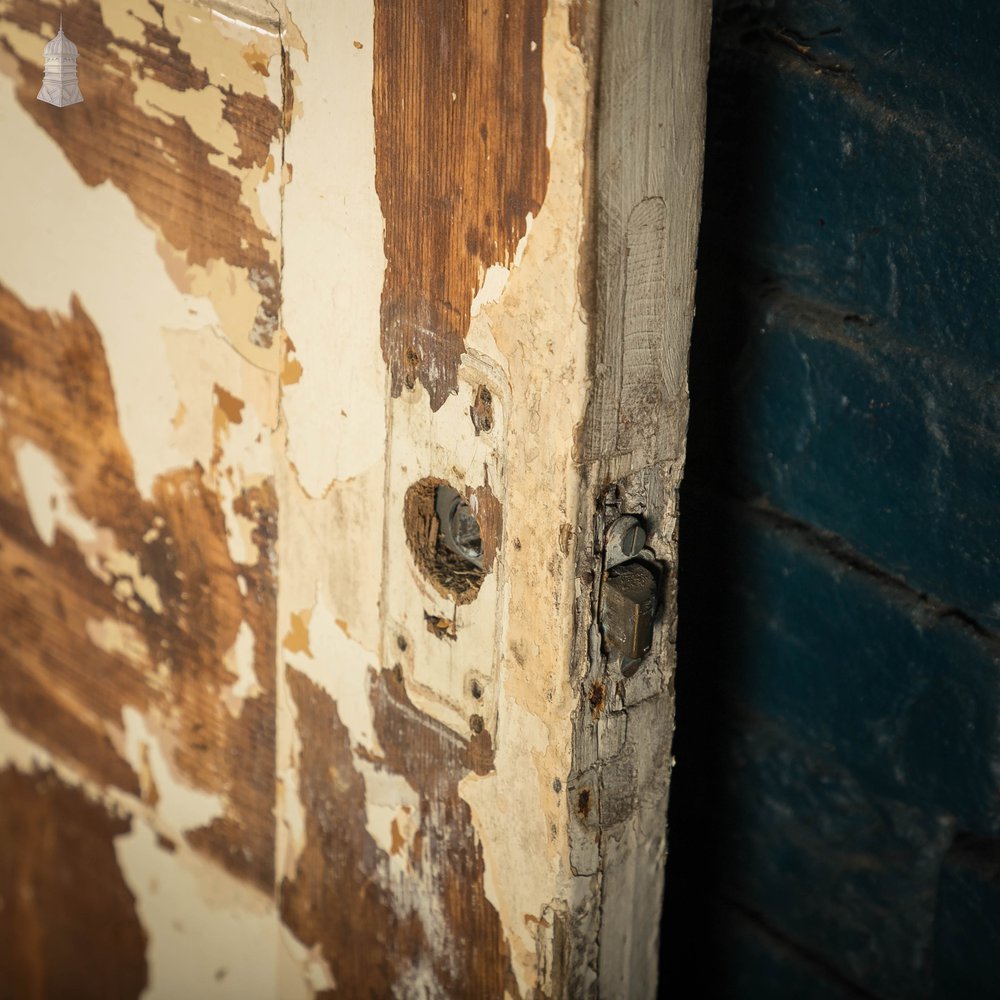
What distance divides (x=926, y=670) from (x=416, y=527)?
0.50 metres

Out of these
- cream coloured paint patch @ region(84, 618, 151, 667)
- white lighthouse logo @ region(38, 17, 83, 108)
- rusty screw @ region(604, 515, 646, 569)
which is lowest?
cream coloured paint patch @ region(84, 618, 151, 667)

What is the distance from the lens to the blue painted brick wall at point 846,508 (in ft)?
3.62

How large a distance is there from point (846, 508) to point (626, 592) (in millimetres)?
388

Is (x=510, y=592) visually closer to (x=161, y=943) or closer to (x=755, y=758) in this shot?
(x=755, y=758)

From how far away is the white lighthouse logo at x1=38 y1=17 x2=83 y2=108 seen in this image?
117cm

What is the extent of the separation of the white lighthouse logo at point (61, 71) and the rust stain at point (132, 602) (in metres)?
0.19

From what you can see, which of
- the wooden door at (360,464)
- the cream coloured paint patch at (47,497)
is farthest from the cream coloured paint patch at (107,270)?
the cream coloured paint patch at (47,497)

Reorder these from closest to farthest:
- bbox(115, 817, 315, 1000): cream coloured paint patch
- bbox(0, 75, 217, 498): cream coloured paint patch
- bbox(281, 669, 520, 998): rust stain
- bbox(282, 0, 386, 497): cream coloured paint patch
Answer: bbox(282, 0, 386, 497): cream coloured paint patch → bbox(281, 669, 520, 998): rust stain → bbox(0, 75, 217, 498): cream coloured paint patch → bbox(115, 817, 315, 1000): cream coloured paint patch

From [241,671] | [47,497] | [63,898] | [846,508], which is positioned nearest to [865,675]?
[846,508]

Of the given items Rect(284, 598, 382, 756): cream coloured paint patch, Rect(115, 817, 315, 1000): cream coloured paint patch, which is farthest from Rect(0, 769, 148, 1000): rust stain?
Rect(284, 598, 382, 756): cream coloured paint patch

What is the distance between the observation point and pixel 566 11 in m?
0.80

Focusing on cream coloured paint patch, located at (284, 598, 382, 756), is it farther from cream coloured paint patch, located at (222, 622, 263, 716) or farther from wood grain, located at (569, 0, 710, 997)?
wood grain, located at (569, 0, 710, 997)

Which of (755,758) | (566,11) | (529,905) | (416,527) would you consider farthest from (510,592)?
(755,758)

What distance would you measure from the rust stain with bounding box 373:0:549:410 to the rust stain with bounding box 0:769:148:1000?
79 centimetres
